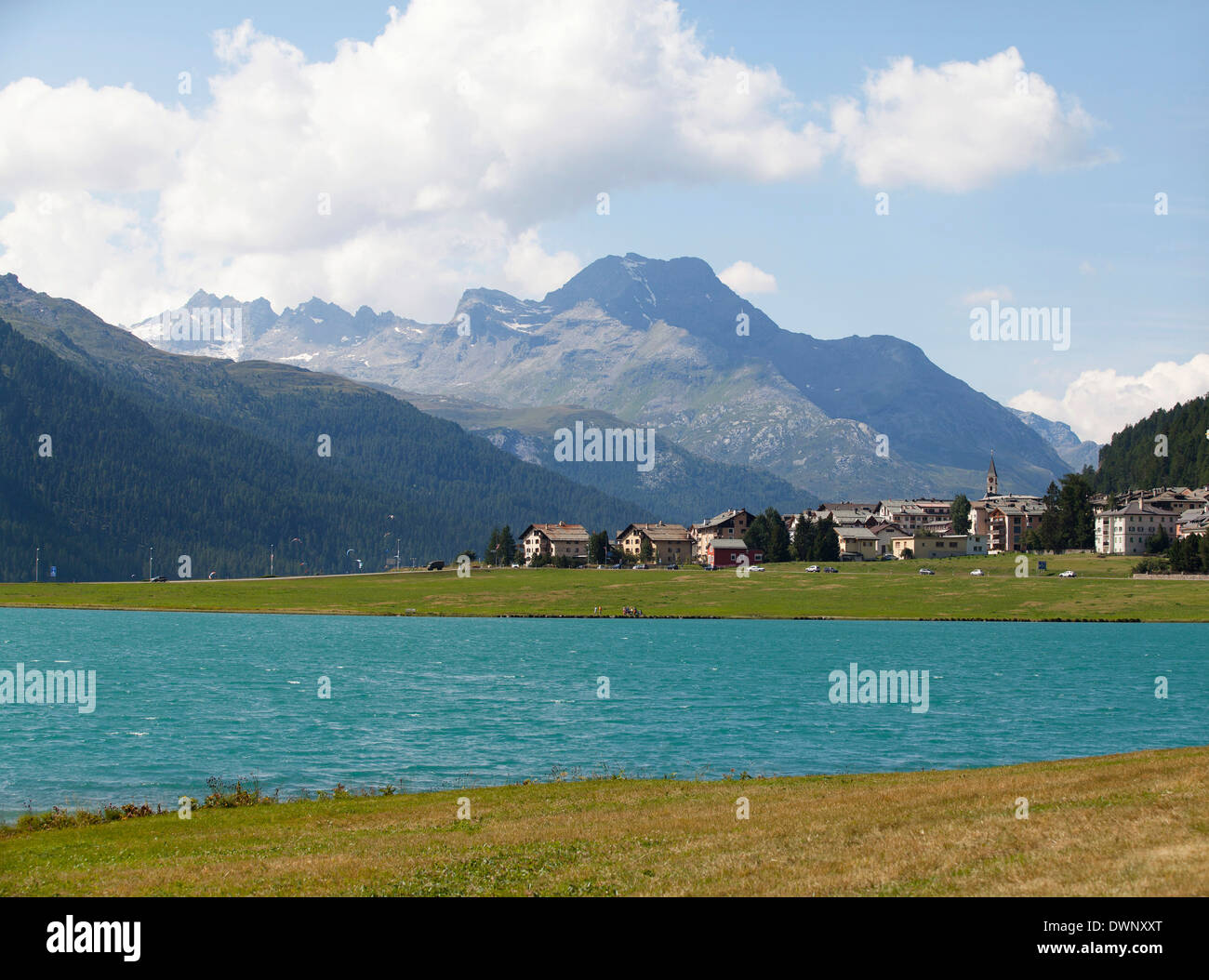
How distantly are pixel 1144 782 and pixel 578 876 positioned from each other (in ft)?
61.1

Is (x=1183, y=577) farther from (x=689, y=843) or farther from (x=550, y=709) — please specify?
(x=689, y=843)

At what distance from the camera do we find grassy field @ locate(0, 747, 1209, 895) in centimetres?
2325

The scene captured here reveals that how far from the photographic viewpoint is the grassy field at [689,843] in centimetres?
2325

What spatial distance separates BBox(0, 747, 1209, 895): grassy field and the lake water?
407 inches

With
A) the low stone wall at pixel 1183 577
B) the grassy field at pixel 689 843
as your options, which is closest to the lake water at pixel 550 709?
the grassy field at pixel 689 843

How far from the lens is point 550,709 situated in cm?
7275

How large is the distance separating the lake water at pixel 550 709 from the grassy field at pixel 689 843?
10.3 metres

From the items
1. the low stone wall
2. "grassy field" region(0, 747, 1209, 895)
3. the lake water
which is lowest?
the lake water

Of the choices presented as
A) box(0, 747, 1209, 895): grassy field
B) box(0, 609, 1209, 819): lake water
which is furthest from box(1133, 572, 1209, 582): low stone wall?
box(0, 747, 1209, 895): grassy field

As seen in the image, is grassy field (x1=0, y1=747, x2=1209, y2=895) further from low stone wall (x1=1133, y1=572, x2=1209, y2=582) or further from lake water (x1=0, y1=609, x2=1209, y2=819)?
low stone wall (x1=1133, y1=572, x2=1209, y2=582)

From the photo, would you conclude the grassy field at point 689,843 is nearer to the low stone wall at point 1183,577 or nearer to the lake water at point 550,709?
the lake water at point 550,709
